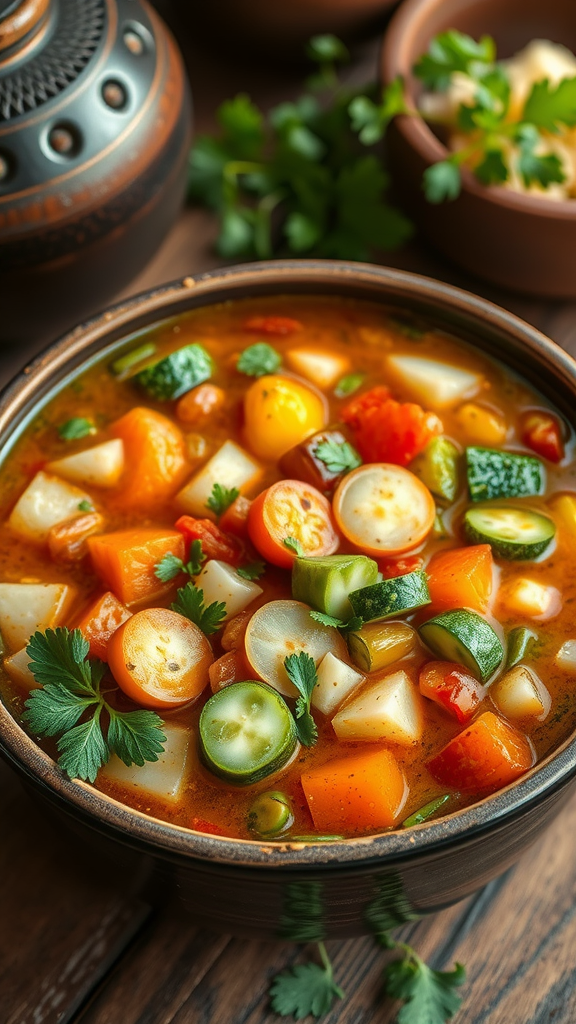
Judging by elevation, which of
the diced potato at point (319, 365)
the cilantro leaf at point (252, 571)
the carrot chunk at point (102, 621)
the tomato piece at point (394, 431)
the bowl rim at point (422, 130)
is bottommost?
the cilantro leaf at point (252, 571)

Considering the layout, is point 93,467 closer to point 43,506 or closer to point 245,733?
point 43,506

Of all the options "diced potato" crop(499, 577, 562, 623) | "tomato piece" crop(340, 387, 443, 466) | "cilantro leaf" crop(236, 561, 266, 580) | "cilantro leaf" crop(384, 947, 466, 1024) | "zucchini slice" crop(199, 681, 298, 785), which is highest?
"tomato piece" crop(340, 387, 443, 466)

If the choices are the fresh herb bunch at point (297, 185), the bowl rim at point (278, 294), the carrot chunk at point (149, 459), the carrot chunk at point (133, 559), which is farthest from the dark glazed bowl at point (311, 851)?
the fresh herb bunch at point (297, 185)

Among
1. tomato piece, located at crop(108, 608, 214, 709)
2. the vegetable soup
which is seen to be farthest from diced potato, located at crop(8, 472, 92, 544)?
tomato piece, located at crop(108, 608, 214, 709)

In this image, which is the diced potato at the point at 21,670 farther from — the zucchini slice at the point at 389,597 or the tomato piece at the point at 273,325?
the tomato piece at the point at 273,325

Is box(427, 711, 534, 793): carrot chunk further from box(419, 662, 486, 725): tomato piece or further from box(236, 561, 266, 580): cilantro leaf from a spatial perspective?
box(236, 561, 266, 580): cilantro leaf

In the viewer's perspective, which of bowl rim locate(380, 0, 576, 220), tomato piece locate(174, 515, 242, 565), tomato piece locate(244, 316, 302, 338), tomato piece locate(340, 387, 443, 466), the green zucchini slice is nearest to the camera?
tomato piece locate(174, 515, 242, 565)

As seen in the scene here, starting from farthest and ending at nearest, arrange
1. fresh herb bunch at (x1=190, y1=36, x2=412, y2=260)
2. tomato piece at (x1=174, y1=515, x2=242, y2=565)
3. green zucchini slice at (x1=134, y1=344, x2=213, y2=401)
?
fresh herb bunch at (x1=190, y1=36, x2=412, y2=260), green zucchini slice at (x1=134, y1=344, x2=213, y2=401), tomato piece at (x1=174, y1=515, x2=242, y2=565)
